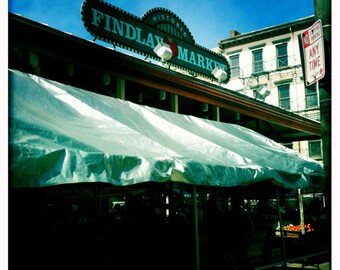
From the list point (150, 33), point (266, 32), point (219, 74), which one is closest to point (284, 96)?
point (266, 32)

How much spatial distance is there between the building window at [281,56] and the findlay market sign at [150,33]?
2207cm

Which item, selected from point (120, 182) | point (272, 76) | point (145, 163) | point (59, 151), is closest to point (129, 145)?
point (145, 163)

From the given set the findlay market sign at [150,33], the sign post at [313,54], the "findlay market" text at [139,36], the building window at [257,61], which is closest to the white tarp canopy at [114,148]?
the sign post at [313,54]

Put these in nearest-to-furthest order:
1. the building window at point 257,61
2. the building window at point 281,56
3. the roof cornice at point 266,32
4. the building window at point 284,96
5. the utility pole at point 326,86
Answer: the utility pole at point 326,86 → the roof cornice at point 266,32 → the building window at point 284,96 → the building window at point 281,56 → the building window at point 257,61

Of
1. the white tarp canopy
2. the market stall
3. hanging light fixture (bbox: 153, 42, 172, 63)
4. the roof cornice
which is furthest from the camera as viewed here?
the roof cornice

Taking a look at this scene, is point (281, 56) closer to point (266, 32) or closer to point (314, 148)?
point (266, 32)

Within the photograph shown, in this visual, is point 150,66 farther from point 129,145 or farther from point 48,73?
point 129,145

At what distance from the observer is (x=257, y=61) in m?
33.1

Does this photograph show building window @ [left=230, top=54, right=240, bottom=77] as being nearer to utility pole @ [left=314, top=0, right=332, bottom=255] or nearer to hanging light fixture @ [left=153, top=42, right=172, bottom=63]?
hanging light fixture @ [left=153, top=42, right=172, bottom=63]

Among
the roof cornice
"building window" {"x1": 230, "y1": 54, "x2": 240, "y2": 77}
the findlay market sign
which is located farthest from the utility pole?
"building window" {"x1": 230, "y1": 54, "x2": 240, "y2": 77}

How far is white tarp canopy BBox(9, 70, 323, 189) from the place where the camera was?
3.47 m

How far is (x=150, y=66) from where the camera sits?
7.12m

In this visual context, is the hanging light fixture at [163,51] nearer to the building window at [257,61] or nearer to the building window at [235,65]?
the building window at [257,61]

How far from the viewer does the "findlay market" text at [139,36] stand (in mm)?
7879
